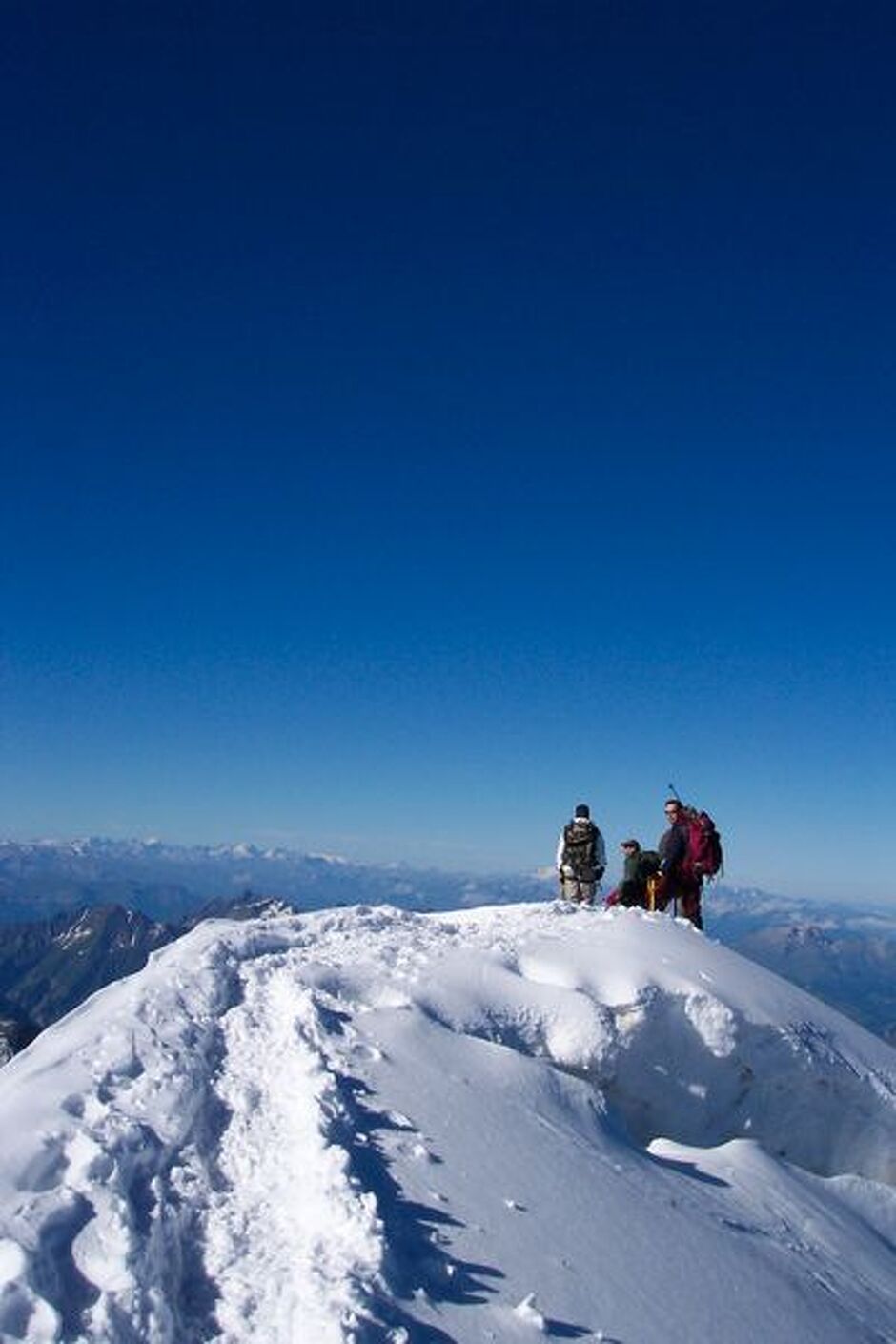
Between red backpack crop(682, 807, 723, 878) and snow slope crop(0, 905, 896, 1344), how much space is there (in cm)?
528

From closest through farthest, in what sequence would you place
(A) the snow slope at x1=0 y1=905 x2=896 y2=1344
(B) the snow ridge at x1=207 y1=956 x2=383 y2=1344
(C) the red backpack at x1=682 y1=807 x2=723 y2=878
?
(B) the snow ridge at x1=207 y1=956 x2=383 y2=1344 → (A) the snow slope at x1=0 y1=905 x2=896 y2=1344 → (C) the red backpack at x1=682 y1=807 x2=723 y2=878

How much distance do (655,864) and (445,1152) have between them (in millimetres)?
13624

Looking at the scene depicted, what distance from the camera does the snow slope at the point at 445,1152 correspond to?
5980 millimetres

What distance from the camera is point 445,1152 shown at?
825 cm

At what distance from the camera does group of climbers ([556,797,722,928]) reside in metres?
20.6

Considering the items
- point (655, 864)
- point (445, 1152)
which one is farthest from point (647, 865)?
point (445, 1152)

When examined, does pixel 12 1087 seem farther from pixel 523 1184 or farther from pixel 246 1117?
pixel 523 1184

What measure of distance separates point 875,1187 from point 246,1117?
9.18 metres

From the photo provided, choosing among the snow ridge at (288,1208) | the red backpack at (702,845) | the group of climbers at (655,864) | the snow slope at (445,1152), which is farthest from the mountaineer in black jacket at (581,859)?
the snow ridge at (288,1208)

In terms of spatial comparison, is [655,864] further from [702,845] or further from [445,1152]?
[445,1152]

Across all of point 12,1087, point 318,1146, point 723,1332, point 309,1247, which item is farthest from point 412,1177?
point 12,1087

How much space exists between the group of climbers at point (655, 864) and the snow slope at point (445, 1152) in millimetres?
5326

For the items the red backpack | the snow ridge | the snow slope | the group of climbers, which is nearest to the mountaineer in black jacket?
the group of climbers

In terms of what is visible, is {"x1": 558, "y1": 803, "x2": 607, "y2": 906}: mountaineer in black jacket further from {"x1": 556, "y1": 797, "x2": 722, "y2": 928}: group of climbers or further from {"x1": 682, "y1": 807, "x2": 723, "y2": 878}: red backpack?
{"x1": 682, "y1": 807, "x2": 723, "y2": 878}: red backpack
